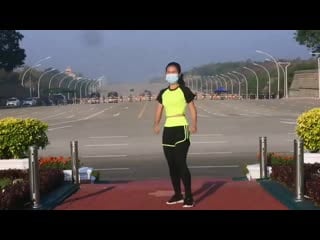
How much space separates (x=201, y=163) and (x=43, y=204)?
33.0 feet

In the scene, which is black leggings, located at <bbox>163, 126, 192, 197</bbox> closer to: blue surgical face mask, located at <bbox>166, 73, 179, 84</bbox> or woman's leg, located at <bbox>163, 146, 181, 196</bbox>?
woman's leg, located at <bbox>163, 146, 181, 196</bbox>

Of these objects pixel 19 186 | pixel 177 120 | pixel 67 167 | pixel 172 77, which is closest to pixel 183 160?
pixel 177 120

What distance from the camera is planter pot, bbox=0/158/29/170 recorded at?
1041 centimetres

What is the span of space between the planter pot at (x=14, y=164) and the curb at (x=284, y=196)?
12.6ft

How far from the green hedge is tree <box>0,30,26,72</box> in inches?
3222

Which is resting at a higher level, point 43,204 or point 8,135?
point 8,135

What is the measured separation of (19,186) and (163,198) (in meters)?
1.85

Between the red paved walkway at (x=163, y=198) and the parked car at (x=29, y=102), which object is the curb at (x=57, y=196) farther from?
the parked car at (x=29, y=102)

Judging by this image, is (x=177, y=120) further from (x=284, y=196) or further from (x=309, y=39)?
(x=309, y=39)

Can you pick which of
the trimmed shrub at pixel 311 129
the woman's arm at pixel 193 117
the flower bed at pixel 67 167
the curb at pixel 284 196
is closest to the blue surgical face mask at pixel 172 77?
the woman's arm at pixel 193 117

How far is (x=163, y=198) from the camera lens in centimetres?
820
